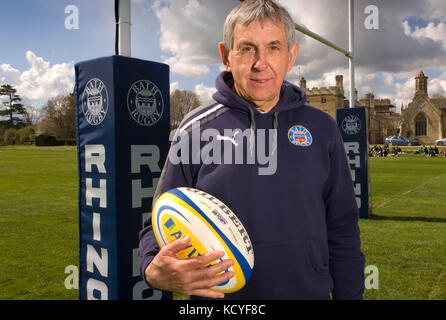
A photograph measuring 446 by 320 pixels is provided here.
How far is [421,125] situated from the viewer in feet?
240

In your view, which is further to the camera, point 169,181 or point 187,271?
point 169,181

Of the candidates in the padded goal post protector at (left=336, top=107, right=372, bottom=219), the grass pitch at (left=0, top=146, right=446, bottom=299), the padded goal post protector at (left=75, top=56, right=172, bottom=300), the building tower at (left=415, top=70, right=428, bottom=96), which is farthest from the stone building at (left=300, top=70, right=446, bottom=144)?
the padded goal post protector at (left=75, top=56, right=172, bottom=300)

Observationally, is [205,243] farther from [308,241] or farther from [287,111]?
[287,111]

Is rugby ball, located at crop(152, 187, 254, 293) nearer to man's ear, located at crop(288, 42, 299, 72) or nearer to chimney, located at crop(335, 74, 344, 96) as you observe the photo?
man's ear, located at crop(288, 42, 299, 72)

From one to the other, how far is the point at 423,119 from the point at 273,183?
8195cm

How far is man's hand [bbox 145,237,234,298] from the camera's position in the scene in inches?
60.7

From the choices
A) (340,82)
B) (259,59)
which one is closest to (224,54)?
(259,59)

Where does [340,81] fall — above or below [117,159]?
above

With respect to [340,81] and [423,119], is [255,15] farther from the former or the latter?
[423,119]

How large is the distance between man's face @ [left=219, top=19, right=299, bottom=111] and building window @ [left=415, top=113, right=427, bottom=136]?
81727mm

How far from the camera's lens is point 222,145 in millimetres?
1742

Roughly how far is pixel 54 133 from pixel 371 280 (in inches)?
2702
